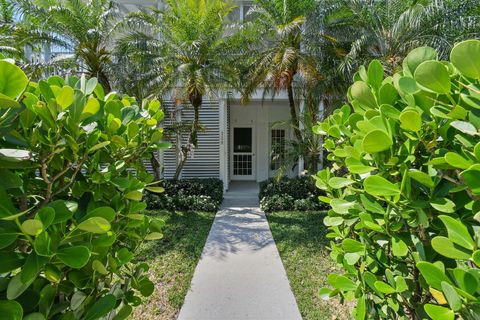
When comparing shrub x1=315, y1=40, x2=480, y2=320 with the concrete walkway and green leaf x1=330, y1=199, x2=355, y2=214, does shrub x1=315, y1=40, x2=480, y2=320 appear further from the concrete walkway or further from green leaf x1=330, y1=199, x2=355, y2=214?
the concrete walkway

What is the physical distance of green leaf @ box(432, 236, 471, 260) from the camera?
103 centimetres

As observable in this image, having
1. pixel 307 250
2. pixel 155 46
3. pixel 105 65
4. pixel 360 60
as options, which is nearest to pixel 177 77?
pixel 155 46

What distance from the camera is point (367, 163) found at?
5.37 feet

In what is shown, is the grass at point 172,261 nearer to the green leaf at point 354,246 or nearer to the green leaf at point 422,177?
the green leaf at point 354,246

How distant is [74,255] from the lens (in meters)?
1.15

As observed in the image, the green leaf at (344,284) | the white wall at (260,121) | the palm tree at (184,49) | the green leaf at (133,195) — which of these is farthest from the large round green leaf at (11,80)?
the white wall at (260,121)

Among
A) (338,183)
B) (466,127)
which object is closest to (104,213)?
(338,183)

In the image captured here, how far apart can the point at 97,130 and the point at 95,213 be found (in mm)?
498

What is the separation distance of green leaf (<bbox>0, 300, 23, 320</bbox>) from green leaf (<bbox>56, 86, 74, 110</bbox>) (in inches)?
28.9

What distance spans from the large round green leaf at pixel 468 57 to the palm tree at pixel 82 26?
9.54 m

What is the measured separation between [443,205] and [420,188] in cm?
16

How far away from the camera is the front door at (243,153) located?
50.6 ft

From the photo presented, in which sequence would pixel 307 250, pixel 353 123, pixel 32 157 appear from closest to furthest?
pixel 32 157
pixel 353 123
pixel 307 250

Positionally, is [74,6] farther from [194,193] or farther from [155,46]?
[194,193]
